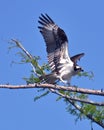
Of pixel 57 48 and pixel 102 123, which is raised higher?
pixel 57 48

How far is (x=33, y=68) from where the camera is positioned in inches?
404

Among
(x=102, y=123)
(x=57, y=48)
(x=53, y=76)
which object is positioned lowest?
(x=102, y=123)

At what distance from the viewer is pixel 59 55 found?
11.3m

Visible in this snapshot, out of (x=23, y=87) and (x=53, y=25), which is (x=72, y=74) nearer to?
(x=53, y=25)

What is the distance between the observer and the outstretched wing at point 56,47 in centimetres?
1115

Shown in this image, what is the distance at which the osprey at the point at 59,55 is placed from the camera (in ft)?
36.2

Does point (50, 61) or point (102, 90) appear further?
point (50, 61)

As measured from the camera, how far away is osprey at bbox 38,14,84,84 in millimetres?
11020

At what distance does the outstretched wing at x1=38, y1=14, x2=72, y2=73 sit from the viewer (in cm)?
1115

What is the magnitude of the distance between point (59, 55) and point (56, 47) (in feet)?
0.57

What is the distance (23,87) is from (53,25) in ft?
11.1

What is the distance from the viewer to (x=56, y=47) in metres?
11.3

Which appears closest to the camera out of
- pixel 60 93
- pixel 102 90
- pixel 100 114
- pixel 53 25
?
pixel 102 90

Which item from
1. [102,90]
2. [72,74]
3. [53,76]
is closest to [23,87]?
[102,90]
